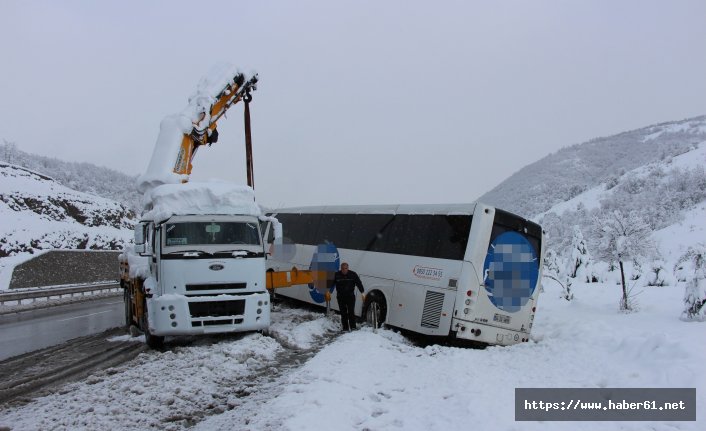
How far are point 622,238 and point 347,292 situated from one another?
10.2m

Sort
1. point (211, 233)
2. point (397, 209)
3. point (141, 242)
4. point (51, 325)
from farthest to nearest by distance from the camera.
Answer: point (51, 325), point (397, 209), point (141, 242), point (211, 233)

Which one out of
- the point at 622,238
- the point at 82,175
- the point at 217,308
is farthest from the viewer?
the point at 82,175

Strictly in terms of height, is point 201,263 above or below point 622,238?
below

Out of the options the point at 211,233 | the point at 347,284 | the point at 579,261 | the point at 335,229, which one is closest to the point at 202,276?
the point at 211,233

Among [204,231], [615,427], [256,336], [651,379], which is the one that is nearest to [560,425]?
[615,427]

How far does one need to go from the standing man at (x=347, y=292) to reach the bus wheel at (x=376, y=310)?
1.77 ft

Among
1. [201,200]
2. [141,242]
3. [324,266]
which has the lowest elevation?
[324,266]

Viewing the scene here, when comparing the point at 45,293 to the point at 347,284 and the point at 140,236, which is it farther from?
the point at 347,284

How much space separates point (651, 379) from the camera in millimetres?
8031

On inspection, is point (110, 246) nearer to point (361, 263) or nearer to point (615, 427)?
point (361, 263)

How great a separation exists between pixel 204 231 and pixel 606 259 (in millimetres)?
14126

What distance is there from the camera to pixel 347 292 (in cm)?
1366

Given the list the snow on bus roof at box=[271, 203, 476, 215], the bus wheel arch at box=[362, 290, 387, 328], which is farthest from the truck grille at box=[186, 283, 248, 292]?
the snow on bus roof at box=[271, 203, 476, 215]

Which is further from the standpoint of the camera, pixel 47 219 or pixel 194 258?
pixel 47 219
